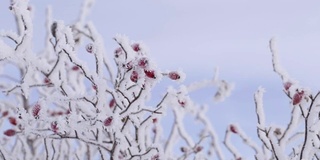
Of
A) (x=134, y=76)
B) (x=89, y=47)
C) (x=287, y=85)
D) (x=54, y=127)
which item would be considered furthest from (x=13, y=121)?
(x=287, y=85)

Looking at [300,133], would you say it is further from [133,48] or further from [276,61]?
[133,48]

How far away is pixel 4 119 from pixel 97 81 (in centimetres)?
259

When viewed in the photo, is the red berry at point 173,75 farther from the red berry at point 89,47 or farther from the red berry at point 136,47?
the red berry at point 89,47

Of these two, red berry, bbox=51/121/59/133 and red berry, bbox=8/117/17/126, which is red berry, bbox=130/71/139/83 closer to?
red berry, bbox=51/121/59/133

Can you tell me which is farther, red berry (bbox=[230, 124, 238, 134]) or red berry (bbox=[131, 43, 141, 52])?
red berry (bbox=[230, 124, 238, 134])

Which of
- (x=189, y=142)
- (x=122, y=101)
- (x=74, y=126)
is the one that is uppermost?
(x=189, y=142)

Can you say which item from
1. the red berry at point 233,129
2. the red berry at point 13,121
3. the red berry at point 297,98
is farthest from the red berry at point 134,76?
the red berry at point 233,129

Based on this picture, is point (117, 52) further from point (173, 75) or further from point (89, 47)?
point (173, 75)

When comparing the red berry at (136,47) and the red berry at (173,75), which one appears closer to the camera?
the red berry at (173,75)

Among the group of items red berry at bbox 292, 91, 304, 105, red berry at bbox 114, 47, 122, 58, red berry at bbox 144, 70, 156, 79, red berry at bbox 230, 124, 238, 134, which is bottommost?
red berry at bbox 292, 91, 304, 105

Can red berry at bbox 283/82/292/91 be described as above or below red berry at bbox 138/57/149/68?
above

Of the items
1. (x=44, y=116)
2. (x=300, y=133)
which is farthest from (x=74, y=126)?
(x=300, y=133)

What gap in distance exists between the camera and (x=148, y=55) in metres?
2.94


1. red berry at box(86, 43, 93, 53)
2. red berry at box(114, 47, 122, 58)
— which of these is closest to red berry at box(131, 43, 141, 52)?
red berry at box(114, 47, 122, 58)
